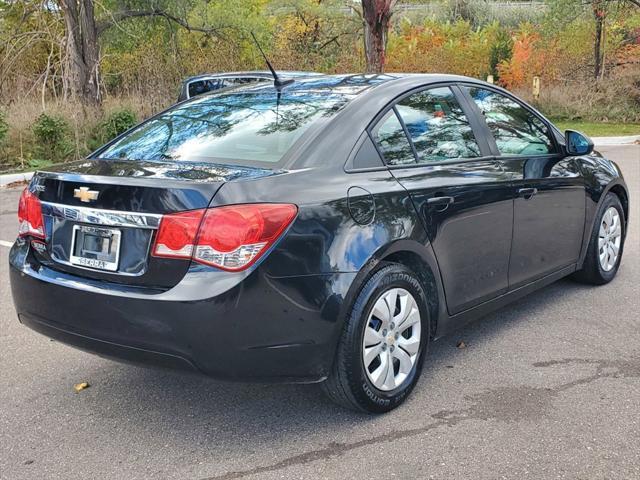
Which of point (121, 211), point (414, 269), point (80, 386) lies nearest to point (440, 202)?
point (414, 269)

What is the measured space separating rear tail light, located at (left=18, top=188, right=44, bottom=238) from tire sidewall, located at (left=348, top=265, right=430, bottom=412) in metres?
1.52

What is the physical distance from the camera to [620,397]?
138 inches

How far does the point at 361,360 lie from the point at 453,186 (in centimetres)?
113

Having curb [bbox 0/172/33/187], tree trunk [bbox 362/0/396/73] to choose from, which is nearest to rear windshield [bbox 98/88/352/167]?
curb [bbox 0/172/33/187]

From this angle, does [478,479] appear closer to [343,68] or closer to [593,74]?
[343,68]

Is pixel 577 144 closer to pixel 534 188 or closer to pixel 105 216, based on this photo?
pixel 534 188

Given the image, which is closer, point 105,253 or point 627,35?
point 105,253

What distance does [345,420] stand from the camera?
3338 millimetres

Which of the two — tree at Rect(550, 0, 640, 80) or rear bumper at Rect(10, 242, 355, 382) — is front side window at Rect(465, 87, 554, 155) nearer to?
rear bumper at Rect(10, 242, 355, 382)

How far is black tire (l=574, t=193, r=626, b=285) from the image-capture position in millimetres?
5168

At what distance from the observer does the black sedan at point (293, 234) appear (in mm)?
2859

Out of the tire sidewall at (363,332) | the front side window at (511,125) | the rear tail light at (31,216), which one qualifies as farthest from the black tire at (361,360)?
the rear tail light at (31,216)

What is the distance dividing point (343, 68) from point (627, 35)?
1207 centimetres

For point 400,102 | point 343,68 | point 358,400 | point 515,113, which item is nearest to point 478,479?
point 358,400
